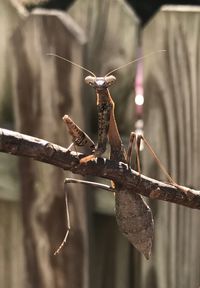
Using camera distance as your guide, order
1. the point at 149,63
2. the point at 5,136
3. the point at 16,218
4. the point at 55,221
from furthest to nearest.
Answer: the point at 16,218 < the point at 55,221 < the point at 149,63 < the point at 5,136

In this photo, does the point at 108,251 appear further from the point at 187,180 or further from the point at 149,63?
the point at 149,63

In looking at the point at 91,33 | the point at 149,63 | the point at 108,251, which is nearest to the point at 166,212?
the point at 108,251

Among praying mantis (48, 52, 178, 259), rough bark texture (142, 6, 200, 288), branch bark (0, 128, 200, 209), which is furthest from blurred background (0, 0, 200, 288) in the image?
branch bark (0, 128, 200, 209)

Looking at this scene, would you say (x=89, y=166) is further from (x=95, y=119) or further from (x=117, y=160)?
(x=95, y=119)

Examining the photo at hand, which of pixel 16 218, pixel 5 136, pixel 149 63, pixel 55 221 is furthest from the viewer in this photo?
pixel 16 218

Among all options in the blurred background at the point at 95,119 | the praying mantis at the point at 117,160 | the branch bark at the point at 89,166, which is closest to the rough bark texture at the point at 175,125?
the blurred background at the point at 95,119

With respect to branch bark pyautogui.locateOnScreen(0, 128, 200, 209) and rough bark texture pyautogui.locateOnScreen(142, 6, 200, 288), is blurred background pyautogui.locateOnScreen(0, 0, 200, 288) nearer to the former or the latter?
rough bark texture pyautogui.locateOnScreen(142, 6, 200, 288)

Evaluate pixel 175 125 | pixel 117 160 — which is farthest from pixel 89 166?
pixel 175 125
